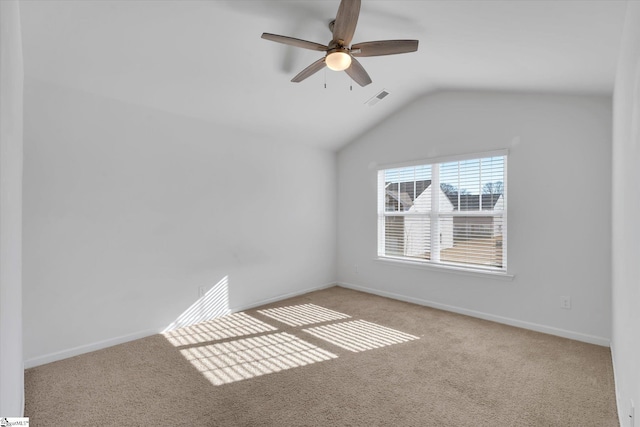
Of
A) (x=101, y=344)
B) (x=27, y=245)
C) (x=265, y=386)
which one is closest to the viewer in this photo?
(x=265, y=386)

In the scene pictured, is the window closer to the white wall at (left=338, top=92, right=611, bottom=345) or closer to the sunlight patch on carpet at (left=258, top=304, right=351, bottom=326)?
the white wall at (left=338, top=92, right=611, bottom=345)

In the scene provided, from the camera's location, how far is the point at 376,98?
398 centimetres

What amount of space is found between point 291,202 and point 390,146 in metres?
1.66

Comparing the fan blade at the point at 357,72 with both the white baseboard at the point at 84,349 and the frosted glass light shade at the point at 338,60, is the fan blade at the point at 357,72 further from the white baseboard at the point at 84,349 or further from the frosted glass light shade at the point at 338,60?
the white baseboard at the point at 84,349

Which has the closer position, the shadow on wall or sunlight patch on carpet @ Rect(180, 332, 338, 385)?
sunlight patch on carpet @ Rect(180, 332, 338, 385)

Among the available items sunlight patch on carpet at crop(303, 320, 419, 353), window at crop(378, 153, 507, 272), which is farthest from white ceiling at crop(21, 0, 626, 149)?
sunlight patch on carpet at crop(303, 320, 419, 353)

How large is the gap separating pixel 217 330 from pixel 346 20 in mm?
3139

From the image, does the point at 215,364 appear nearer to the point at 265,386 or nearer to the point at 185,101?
the point at 265,386


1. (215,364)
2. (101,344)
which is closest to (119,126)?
(101,344)

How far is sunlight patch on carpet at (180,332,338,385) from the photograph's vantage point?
2535 millimetres

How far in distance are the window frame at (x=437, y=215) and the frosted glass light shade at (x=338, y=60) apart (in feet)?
7.33

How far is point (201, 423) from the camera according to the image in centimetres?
194

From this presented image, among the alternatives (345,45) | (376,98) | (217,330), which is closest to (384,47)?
(345,45)

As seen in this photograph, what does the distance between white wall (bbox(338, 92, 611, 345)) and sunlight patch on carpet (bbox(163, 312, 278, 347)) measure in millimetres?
2138
